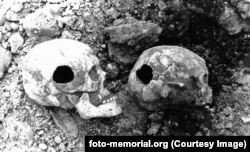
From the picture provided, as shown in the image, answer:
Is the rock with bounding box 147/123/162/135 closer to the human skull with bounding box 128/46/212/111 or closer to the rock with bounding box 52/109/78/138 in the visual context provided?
the human skull with bounding box 128/46/212/111

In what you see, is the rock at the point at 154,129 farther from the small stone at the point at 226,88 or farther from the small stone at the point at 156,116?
the small stone at the point at 226,88

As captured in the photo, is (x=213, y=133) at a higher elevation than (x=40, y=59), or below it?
below

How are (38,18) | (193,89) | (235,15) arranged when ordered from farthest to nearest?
1. (38,18)
2. (235,15)
3. (193,89)

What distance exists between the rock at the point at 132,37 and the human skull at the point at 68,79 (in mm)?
183

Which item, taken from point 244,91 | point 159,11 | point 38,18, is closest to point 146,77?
point 159,11

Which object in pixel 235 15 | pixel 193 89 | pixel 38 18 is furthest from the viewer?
pixel 38 18

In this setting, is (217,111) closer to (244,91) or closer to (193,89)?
(244,91)

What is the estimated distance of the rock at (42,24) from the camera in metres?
2.60

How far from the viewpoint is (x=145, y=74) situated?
2.34 metres

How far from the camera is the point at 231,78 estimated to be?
254 centimetres

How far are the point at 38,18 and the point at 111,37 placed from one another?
53 centimetres

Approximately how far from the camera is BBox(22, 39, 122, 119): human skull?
7.30 feet

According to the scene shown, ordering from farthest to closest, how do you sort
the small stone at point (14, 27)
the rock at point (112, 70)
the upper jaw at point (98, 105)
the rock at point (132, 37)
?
the small stone at point (14, 27) < the rock at point (112, 70) < the rock at point (132, 37) < the upper jaw at point (98, 105)

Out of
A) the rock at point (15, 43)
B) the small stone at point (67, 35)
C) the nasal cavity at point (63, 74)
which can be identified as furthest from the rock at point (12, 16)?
the nasal cavity at point (63, 74)
